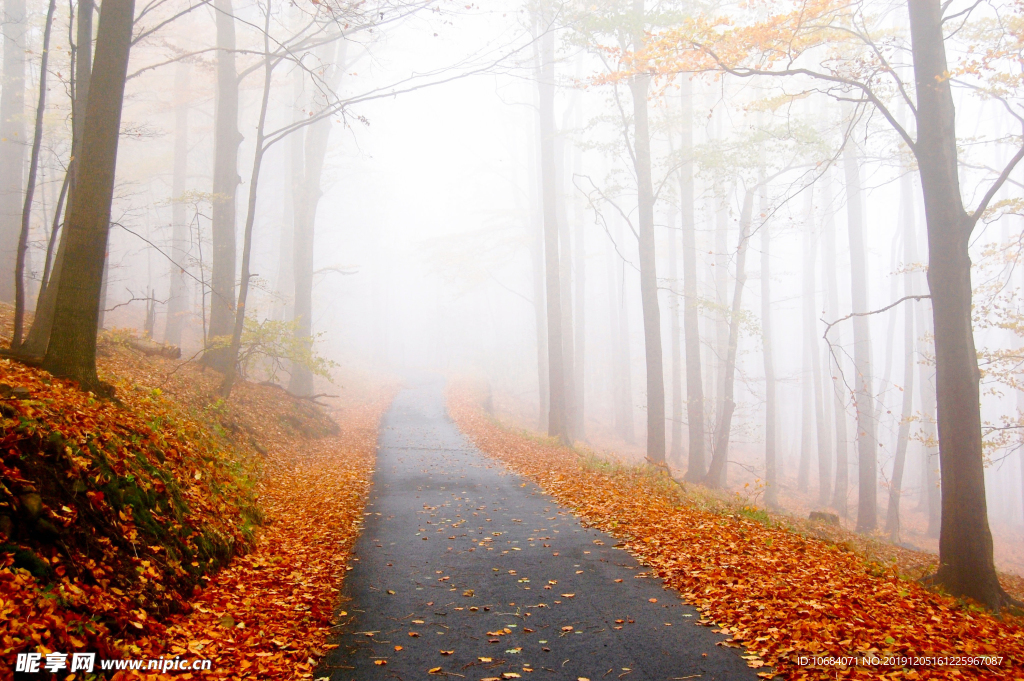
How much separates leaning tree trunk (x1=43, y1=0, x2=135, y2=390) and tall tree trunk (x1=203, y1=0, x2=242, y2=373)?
7523 millimetres

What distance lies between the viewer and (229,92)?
15.0 m

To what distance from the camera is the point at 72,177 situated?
7.57m

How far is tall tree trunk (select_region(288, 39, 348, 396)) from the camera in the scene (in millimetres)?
19094

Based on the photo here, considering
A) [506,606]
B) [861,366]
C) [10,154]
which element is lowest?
[506,606]

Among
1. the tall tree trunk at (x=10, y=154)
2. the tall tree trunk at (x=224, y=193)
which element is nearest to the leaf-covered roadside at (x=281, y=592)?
the tall tree trunk at (x=224, y=193)

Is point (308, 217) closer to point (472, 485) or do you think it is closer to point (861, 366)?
point (472, 485)

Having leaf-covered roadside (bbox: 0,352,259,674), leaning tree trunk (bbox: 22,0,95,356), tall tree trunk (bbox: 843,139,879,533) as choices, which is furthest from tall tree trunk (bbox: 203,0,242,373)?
tall tree trunk (bbox: 843,139,879,533)


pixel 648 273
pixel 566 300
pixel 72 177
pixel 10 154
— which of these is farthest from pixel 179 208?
pixel 648 273

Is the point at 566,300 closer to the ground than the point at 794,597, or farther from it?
farther from it

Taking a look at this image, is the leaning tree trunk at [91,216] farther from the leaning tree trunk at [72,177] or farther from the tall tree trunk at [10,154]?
the tall tree trunk at [10,154]

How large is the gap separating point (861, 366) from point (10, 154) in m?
25.4

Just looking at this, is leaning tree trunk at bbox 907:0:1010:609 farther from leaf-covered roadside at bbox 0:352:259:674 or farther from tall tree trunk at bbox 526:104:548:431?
tall tree trunk at bbox 526:104:548:431

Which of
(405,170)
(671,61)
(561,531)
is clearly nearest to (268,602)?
(561,531)

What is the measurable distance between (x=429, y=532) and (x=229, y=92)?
13.3 metres
